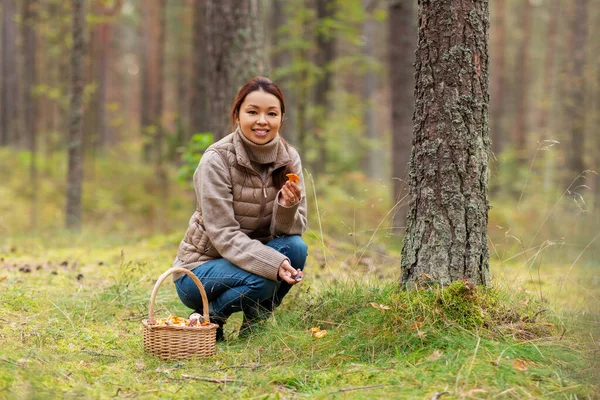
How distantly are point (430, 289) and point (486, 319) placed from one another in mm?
327

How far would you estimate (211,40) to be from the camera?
22.2 ft

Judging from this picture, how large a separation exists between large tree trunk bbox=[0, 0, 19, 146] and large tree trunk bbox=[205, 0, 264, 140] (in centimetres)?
1392

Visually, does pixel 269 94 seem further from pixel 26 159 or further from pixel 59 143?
pixel 59 143

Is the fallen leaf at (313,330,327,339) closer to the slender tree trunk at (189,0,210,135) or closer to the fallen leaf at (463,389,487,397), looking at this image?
the fallen leaf at (463,389,487,397)

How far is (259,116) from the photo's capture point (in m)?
3.73

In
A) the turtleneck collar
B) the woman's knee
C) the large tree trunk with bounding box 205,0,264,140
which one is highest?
the large tree trunk with bounding box 205,0,264,140

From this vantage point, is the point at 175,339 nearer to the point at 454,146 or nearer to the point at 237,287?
the point at 237,287

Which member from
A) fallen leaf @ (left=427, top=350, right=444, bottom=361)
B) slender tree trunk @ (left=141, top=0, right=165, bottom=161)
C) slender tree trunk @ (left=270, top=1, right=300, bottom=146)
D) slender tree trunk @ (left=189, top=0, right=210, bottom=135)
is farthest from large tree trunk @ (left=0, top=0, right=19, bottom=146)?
fallen leaf @ (left=427, top=350, right=444, bottom=361)

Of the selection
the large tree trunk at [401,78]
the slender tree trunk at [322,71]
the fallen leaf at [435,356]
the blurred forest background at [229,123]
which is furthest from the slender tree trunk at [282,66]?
the fallen leaf at [435,356]

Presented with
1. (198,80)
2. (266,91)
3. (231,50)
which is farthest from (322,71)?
(266,91)

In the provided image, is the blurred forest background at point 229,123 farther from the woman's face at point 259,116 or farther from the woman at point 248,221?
the woman's face at point 259,116

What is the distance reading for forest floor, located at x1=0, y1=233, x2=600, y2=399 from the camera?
269 cm

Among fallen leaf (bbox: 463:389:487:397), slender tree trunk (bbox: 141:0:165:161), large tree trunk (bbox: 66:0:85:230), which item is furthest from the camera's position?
slender tree trunk (bbox: 141:0:165:161)

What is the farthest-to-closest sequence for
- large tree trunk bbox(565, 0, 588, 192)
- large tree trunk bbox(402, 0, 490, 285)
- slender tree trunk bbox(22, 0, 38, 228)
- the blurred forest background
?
large tree trunk bbox(565, 0, 588, 192), slender tree trunk bbox(22, 0, 38, 228), the blurred forest background, large tree trunk bbox(402, 0, 490, 285)
